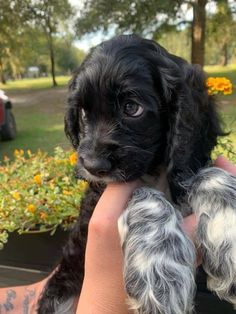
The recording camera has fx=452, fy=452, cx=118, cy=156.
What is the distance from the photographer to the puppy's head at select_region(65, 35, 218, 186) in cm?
186

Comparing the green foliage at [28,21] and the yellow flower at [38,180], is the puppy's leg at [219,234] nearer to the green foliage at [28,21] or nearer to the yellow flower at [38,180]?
the yellow flower at [38,180]

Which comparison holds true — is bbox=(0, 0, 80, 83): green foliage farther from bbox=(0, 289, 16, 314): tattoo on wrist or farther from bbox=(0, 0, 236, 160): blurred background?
bbox=(0, 289, 16, 314): tattoo on wrist

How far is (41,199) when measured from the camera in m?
3.55

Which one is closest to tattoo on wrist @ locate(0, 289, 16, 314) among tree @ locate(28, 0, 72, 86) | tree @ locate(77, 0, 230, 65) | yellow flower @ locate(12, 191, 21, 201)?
yellow flower @ locate(12, 191, 21, 201)

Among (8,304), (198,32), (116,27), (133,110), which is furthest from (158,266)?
(198,32)

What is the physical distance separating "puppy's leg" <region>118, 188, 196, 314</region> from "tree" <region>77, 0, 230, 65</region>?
12894 mm

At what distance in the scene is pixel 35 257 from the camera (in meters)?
3.54

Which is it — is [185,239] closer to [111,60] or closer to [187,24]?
[111,60]

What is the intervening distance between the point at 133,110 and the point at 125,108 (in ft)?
0.11

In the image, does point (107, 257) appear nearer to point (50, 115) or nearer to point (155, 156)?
point (155, 156)

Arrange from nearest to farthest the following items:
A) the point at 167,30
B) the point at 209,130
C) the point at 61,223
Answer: the point at 209,130 → the point at 61,223 → the point at 167,30

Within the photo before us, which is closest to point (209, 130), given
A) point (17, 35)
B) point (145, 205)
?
point (145, 205)

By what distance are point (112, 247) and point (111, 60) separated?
31.1 inches

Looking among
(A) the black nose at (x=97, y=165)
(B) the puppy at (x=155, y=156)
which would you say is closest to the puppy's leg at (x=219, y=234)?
(B) the puppy at (x=155, y=156)
